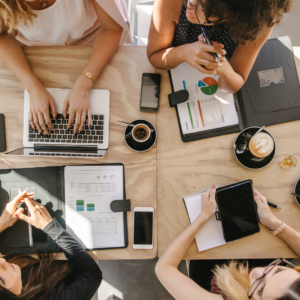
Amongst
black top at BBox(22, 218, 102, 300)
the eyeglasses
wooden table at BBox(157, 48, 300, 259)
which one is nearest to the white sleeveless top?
wooden table at BBox(157, 48, 300, 259)

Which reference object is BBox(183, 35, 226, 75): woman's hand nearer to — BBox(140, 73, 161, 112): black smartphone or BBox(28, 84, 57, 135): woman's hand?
BBox(140, 73, 161, 112): black smartphone

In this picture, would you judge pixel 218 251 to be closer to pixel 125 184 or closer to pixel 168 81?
pixel 125 184

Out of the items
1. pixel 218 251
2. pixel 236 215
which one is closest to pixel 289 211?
pixel 236 215

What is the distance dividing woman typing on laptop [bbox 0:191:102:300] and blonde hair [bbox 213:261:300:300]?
557 mm

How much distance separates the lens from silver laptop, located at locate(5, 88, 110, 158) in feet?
3.16

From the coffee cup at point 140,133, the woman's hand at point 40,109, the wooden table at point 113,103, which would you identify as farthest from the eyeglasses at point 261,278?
the woman's hand at point 40,109

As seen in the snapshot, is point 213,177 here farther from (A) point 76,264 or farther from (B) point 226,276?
(A) point 76,264

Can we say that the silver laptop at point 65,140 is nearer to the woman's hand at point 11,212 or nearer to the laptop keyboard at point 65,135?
the laptop keyboard at point 65,135

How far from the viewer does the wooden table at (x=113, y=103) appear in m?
0.98

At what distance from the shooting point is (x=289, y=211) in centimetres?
99

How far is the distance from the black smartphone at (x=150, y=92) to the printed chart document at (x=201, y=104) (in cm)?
8

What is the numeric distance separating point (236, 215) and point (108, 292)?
1254mm

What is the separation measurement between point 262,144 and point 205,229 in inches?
17.3

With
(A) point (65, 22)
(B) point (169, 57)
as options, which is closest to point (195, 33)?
(B) point (169, 57)
